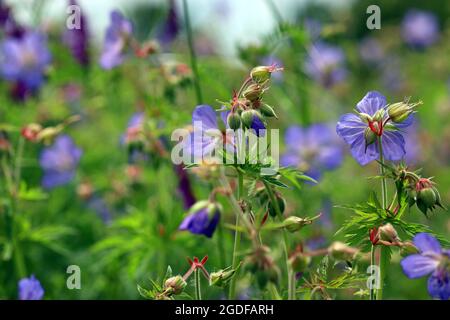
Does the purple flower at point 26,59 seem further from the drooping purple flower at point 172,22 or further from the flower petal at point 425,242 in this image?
the flower petal at point 425,242

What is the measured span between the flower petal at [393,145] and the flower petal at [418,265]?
24 centimetres

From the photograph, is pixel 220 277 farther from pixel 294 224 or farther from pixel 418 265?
pixel 418 265

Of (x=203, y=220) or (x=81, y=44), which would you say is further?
(x=81, y=44)

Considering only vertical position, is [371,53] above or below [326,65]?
above

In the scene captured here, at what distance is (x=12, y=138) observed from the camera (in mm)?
2828

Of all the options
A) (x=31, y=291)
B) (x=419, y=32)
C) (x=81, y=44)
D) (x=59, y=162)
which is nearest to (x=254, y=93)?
(x=31, y=291)

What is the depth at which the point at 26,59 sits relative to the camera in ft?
10.5

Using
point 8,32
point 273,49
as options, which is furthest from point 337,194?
point 8,32

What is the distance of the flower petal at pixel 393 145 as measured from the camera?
155 centimetres

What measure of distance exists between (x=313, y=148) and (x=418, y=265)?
2001 mm

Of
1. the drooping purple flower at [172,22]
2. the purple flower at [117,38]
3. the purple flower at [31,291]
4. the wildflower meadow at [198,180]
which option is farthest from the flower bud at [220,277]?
the drooping purple flower at [172,22]

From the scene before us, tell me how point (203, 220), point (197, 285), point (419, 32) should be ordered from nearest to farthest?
point (203, 220), point (197, 285), point (419, 32)

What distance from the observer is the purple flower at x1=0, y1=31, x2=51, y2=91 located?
314 cm

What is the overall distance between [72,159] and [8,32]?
59cm
